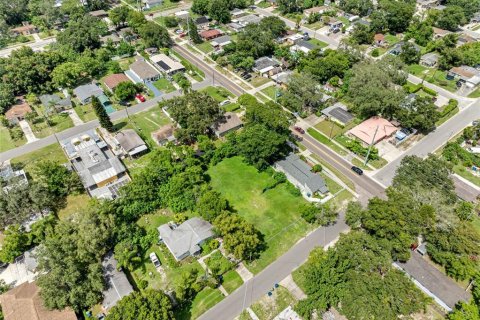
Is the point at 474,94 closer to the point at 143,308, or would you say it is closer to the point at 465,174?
the point at 465,174

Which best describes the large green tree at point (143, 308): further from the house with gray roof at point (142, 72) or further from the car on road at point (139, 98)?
the house with gray roof at point (142, 72)

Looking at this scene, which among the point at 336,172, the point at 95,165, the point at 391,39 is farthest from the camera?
the point at 391,39

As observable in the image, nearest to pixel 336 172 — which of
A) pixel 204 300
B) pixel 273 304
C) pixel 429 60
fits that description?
pixel 273 304

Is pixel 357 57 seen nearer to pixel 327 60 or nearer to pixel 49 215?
pixel 327 60

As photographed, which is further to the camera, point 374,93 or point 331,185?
point 374,93

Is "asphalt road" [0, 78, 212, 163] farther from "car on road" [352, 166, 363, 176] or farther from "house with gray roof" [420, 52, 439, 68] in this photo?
"house with gray roof" [420, 52, 439, 68]

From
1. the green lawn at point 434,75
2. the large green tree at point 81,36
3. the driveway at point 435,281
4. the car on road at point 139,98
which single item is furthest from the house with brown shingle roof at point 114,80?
the green lawn at point 434,75

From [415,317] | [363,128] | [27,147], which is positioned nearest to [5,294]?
[27,147]

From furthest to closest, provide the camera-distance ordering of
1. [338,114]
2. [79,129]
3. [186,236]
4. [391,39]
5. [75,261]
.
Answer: [391,39] < [338,114] < [79,129] < [186,236] < [75,261]
